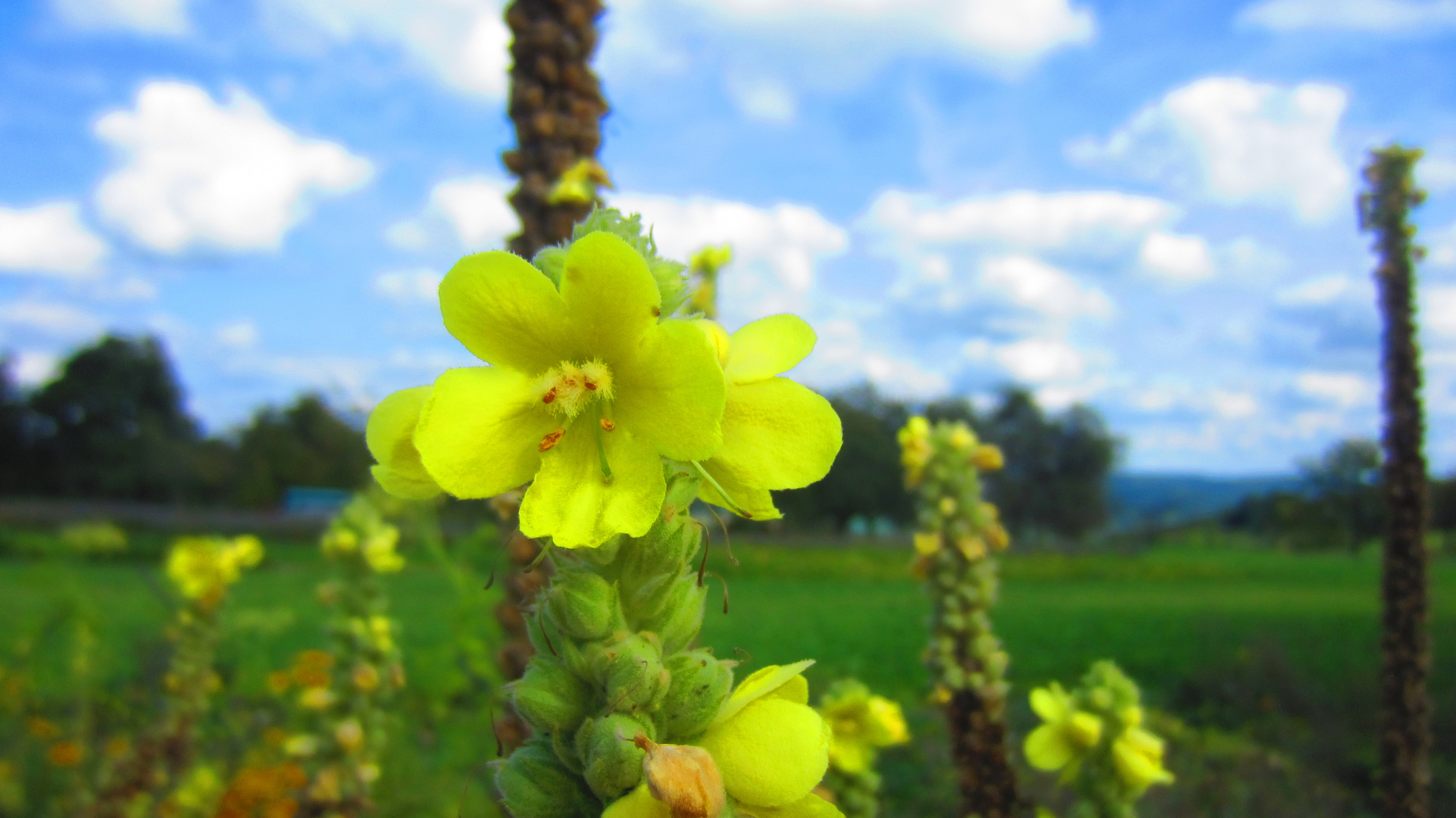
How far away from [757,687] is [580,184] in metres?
1.91

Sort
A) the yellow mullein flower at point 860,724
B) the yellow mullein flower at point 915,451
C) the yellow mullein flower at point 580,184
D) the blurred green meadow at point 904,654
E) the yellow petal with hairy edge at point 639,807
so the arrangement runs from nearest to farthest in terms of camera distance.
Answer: the yellow petal with hairy edge at point 639,807
the yellow mullein flower at point 860,724
the yellow mullein flower at point 580,184
the yellow mullein flower at point 915,451
the blurred green meadow at point 904,654

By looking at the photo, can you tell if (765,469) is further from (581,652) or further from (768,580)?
(768,580)

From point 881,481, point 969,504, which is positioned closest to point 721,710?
point 969,504

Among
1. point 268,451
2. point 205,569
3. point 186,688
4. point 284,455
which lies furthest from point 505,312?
point 268,451

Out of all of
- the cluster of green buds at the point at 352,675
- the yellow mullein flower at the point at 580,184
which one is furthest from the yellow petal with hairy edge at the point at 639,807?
the cluster of green buds at the point at 352,675

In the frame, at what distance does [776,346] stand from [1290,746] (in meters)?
9.35

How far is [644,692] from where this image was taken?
978 mm

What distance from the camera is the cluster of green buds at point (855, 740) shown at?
233 centimetres

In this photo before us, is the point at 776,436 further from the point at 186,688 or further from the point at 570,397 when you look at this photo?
the point at 186,688

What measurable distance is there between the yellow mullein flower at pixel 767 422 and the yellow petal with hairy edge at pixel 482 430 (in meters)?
0.22

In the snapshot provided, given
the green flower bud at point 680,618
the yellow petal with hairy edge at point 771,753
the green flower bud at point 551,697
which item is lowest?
the yellow petal with hairy edge at point 771,753

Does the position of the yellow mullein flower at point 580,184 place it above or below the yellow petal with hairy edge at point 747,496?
above

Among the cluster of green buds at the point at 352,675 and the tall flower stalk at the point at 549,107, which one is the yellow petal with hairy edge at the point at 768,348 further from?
the cluster of green buds at the point at 352,675

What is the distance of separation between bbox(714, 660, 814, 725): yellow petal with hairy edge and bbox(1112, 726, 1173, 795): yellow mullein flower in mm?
1573
